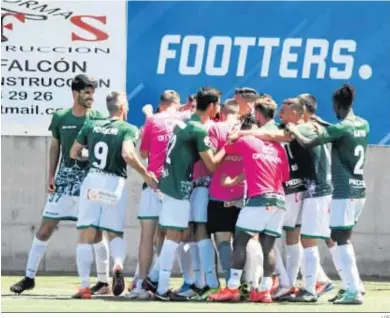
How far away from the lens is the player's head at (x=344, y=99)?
14.4 meters

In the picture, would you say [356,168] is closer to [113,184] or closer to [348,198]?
[348,198]

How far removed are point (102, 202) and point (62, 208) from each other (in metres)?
0.90

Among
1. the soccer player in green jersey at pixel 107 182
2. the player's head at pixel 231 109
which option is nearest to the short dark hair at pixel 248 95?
the player's head at pixel 231 109

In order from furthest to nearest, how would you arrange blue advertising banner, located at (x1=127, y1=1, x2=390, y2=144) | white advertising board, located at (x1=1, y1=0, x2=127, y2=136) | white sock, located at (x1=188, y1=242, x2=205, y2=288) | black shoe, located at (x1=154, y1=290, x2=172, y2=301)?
1. white advertising board, located at (x1=1, y1=0, x2=127, y2=136)
2. blue advertising banner, located at (x1=127, y1=1, x2=390, y2=144)
3. white sock, located at (x1=188, y1=242, x2=205, y2=288)
4. black shoe, located at (x1=154, y1=290, x2=172, y2=301)

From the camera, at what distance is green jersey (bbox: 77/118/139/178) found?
14.6 m

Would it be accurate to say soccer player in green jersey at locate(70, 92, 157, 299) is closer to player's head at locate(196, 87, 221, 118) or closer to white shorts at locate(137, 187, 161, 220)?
white shorts at locate(137, 187, 161, 220)

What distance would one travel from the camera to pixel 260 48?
731 inches

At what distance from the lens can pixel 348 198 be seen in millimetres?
14344

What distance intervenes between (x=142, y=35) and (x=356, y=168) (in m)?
5.02

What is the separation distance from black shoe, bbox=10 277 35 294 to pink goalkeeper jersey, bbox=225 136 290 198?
2.68 meters

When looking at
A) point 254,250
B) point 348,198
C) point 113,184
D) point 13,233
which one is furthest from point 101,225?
point 13,233

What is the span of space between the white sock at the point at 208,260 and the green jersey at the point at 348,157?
1393 millimetres

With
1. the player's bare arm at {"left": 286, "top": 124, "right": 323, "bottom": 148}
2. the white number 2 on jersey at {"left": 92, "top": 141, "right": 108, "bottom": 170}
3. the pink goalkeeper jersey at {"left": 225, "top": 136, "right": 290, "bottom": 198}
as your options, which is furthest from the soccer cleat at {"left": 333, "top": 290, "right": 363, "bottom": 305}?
the white number 2 on jersey at {"left": 92, "top": 141, "right": 108, "bottom": 170}
